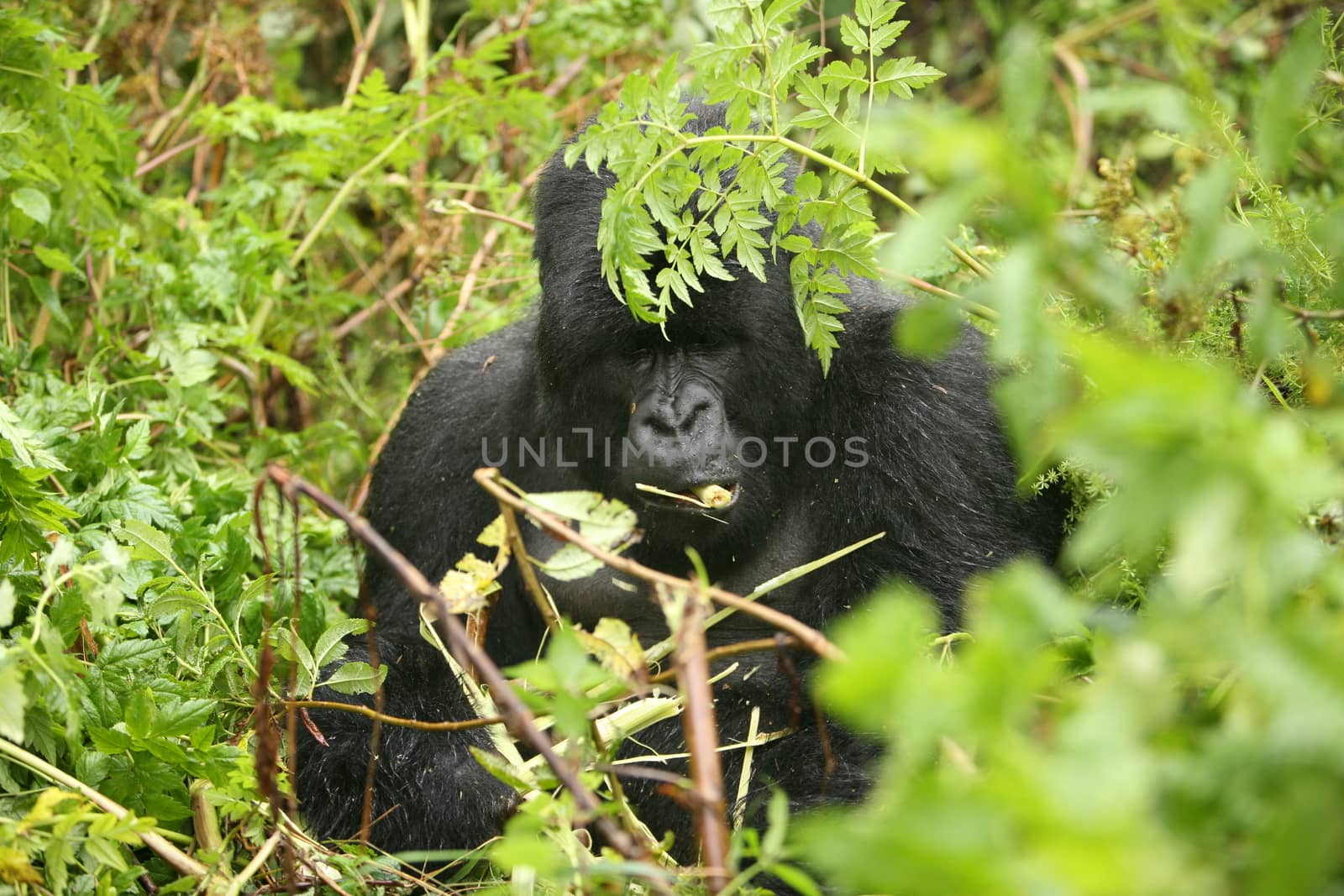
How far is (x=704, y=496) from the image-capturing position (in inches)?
102

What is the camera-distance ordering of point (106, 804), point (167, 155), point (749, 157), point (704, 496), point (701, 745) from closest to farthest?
point (701, 745) < point (106, 804) < point (749, 157) < point (704, 496) < point (167, 155)

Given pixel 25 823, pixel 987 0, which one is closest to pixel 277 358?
pixel 25 823

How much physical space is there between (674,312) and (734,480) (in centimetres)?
37

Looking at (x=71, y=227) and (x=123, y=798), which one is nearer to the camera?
(x=123, y=798)

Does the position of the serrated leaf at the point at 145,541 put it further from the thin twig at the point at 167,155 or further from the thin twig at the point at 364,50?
the thin twig at the point at 364,50

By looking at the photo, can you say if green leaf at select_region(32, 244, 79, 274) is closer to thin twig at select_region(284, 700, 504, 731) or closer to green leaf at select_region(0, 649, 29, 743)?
thin twig at select_region(284, 700, 504, 731)

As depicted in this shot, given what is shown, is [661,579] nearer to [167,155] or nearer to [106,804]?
[106,804]

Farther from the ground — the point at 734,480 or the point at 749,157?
the point at 749,157

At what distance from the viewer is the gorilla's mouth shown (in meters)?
2.59

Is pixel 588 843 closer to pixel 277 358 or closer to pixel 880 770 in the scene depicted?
pixel 880 770

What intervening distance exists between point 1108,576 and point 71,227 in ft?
9.76

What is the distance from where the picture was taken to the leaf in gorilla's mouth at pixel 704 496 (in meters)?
2.58

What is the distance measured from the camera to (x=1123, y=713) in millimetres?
935

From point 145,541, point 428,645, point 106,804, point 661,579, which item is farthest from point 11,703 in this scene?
point 428,645
